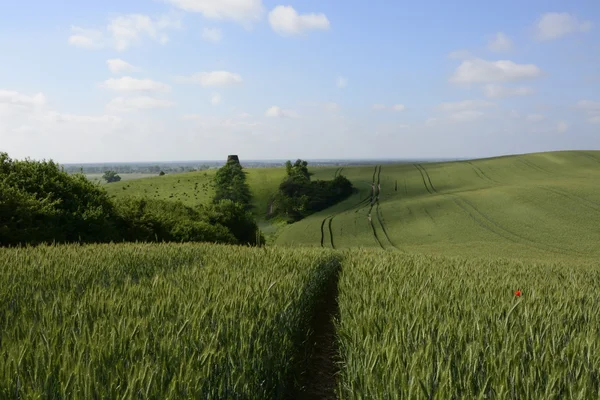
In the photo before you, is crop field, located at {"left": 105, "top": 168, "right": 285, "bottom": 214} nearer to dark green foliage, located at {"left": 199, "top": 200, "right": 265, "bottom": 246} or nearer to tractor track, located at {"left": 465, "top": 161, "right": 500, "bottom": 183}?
dark green foliage, located at {"left": 199, "top": 200, "right": 265, "bottom": 246}

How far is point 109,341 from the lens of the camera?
332 cm

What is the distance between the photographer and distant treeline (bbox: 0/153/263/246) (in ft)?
54.0

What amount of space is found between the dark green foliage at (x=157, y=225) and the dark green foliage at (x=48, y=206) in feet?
4.43

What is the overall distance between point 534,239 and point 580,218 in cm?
827

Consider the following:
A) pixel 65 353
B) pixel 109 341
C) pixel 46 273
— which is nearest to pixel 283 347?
pixel 109 341

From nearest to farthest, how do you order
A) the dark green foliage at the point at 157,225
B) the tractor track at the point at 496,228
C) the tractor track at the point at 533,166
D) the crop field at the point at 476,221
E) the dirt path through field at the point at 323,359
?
the dirt path through field at the point at 323,359 → the dark green foliage at the point at 157,225 → the tractor track at the point at 496,228 → the crop field at the point at 476,221 → the tractor track at the point at 533,166

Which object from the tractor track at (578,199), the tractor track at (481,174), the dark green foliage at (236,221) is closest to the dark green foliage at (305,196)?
the tractor track at (481,174)

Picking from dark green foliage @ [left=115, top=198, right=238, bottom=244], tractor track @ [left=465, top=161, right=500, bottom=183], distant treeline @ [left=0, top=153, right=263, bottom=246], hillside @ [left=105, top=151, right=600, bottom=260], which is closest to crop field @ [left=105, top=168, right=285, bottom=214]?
hillside @ [left=105, top=151, right=600, bottom=260]

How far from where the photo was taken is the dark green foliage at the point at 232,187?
84.7m

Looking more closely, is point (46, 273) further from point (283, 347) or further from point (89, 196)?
point (89, 196)

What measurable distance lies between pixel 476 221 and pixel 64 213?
43.2 meters

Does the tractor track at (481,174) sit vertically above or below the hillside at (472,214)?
above

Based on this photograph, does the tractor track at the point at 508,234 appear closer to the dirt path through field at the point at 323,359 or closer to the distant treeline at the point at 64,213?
the distant treeline at the point at 64,213

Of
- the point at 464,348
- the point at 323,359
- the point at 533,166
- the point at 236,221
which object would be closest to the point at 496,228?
the point at 236,221
